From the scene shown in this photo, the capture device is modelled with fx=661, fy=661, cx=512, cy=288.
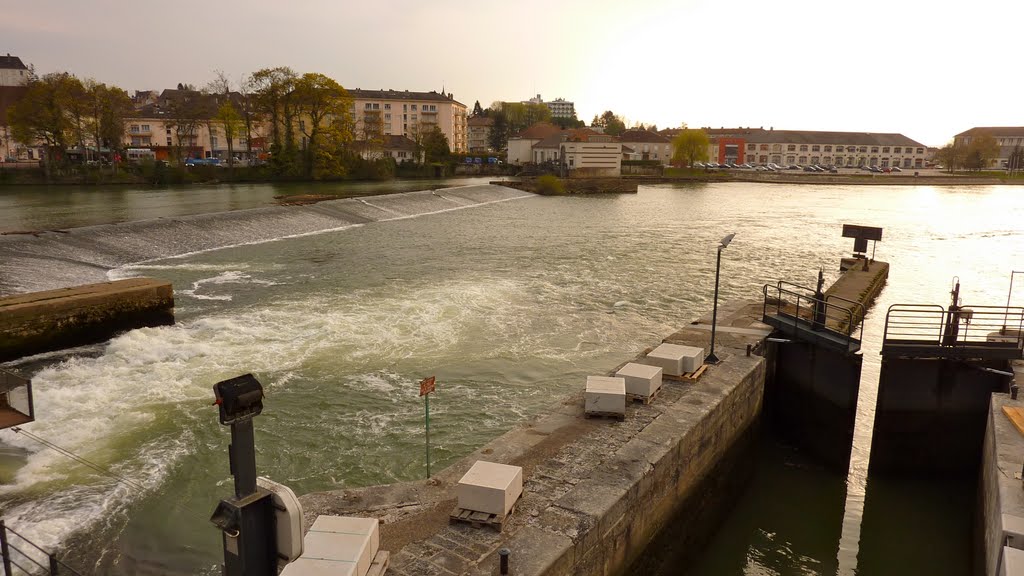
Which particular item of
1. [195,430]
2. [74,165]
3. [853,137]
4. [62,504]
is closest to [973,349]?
[195,430]

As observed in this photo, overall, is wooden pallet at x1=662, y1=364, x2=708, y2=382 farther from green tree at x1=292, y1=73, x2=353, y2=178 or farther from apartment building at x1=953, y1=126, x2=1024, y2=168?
apartment building at x1=953, y1=126, x2=1024, y2=168

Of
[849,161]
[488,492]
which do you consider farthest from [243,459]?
[849,161]

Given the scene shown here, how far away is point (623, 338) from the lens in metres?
21.6

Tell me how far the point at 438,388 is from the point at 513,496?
826cm

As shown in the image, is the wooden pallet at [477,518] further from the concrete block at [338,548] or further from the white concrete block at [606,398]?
the white concrete block at [606,398]

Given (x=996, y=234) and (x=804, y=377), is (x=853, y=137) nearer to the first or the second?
(x=996, y=234)

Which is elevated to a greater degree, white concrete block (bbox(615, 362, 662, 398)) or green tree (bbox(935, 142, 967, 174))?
green tree (bbox(935, 142, 967, 174))

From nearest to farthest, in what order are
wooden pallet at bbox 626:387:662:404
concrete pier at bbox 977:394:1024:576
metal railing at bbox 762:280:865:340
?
concrete pier at bbox 977:394:1024:576 < wooden pallet at bbox 626:387:662:404 < metal railing at bbox 762:280:865:340

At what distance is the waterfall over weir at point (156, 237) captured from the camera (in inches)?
1003

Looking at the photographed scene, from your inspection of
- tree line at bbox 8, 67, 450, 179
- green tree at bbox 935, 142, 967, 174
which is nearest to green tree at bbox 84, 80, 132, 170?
tree line at bbox 8, 67, 450, 179

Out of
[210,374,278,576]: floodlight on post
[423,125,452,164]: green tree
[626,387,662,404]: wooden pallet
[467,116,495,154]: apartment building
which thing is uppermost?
[467,116,495,154]: apartment building

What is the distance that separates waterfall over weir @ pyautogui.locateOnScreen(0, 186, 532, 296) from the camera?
83.6 feet

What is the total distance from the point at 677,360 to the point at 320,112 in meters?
80.7

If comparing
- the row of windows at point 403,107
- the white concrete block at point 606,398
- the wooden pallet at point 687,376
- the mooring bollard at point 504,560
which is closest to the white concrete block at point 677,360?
the wooden pallet at point 687,376
